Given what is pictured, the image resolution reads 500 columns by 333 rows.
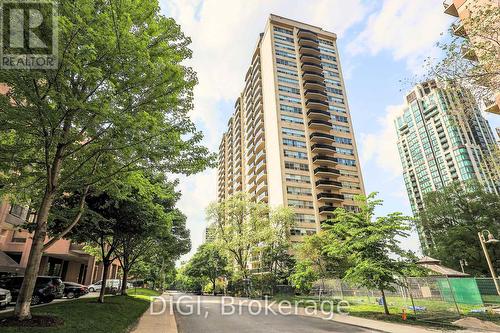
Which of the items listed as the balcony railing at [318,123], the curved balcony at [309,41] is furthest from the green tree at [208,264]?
the curved balcony at [309,41]

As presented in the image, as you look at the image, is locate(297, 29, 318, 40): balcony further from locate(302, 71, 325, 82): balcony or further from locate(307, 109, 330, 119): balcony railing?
locate(307, 109, 330, 119): balcony railing

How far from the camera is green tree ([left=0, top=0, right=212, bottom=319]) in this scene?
7230mm

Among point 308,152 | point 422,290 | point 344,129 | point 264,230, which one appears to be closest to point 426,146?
point 344,129

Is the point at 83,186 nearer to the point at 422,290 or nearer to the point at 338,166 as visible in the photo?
the point at 422,290

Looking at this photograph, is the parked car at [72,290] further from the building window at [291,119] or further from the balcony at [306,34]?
the balcony at [306,34]

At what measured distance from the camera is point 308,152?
208 ft

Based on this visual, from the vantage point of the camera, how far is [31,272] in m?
8.75

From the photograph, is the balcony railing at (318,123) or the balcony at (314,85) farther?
the balcony at (314,85)

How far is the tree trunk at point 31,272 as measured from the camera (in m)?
8.38

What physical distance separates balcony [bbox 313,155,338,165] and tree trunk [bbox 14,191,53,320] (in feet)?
188

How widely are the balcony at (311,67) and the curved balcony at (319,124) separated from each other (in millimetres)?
13956

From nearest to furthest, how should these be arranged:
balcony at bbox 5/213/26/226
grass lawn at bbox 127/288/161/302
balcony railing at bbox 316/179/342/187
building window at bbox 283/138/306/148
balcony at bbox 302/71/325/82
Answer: balcony at bbox 5/213/26/226 → grass lawn at bbox 127/288/161/302 → balcony railing at bbox 316/179/342/187 → building window at bbox 283/138/306/148 → balcony at bbox 302/71/325/82

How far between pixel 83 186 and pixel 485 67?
15.4 metres

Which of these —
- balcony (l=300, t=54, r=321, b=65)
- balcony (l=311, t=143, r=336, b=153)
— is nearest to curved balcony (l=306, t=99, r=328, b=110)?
balcony (l=311, t=143, r=336, b=153)
